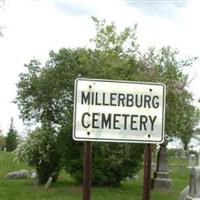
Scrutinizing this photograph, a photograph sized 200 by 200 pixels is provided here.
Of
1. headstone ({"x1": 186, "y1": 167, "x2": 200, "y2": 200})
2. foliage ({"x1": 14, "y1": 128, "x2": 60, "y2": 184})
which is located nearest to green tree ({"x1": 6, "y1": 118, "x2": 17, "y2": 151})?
foliage ({"x1": 14, "y1": 128, "x2": 60, "y2": 184})

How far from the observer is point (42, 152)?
24.8 metres

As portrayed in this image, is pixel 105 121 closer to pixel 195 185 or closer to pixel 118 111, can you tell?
pixel 118 111

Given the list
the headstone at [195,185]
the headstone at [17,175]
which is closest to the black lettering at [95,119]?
the headstone at [195,185]

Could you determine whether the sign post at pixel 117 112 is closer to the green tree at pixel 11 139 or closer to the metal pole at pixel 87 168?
the metal pole at pixel 87 168

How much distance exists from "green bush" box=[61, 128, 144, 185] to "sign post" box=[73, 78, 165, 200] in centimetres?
1723

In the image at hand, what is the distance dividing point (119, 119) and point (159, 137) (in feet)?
1.41

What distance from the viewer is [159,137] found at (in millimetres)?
6031

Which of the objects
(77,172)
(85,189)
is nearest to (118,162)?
(77,172)

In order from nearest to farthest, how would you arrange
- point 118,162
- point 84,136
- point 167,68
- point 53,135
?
point 84,136 → point 118,162 → point 53,135 → point 167,68

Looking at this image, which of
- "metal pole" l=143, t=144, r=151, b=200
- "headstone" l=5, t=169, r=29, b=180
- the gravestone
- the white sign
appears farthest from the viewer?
"headstone" l=5, t=169, r=29, b=180

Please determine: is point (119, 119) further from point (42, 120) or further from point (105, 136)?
point (42, 120)

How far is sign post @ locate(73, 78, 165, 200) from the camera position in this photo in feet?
19.4

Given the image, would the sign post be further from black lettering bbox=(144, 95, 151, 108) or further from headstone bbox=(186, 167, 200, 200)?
headstone bbox=(186, 167, 200, 200)

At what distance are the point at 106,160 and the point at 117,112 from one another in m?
17.8
